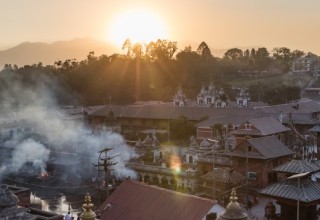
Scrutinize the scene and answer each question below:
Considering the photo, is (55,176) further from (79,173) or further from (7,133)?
(7,133)

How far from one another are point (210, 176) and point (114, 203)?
10.0 metres

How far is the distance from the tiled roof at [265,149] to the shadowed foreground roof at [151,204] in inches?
556

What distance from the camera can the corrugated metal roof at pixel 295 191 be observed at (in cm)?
1151

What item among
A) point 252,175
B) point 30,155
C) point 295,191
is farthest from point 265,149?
point 30,155

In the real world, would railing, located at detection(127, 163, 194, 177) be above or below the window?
below

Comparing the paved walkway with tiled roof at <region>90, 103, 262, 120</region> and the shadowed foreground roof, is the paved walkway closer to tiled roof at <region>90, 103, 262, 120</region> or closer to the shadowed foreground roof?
the shadowed foreground roof

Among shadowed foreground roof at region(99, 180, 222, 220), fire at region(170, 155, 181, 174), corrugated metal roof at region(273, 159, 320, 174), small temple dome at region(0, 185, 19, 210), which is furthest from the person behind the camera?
fire at region(170, 155, 181, 174)

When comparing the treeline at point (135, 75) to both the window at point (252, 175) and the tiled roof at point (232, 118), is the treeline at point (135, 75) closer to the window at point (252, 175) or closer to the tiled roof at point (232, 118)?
the tiled roof at point (232, 118)

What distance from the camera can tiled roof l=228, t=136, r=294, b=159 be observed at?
1336 inches

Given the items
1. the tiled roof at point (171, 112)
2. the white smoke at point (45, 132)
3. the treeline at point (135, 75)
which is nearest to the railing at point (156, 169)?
the white smoke at point (45, 132)

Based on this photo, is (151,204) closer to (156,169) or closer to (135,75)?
(156,169)

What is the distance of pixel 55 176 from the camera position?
43969mm

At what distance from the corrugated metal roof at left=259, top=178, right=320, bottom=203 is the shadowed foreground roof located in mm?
6621

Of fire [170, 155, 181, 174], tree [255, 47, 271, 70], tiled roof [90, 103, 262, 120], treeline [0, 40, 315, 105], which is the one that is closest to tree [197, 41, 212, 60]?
treeline [0, 40, 315, 105]
